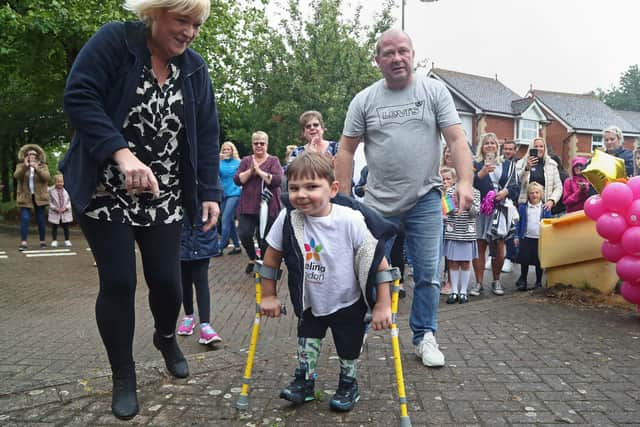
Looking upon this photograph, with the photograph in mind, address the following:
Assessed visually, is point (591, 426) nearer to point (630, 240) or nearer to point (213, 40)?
point (630, 240)

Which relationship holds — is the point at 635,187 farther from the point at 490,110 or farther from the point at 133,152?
the point at 490,110

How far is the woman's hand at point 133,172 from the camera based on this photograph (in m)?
2.29

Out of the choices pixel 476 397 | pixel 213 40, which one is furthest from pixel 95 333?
pixel 213 40

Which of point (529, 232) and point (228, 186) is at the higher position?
point (228, 186)

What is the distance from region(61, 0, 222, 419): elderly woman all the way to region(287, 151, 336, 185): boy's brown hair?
0.54 meters

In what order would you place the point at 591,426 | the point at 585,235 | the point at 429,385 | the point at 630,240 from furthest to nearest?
the point at 585,235
the point at 630,240
the point at 429,385
the point at 591,426

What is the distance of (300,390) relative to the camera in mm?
2834

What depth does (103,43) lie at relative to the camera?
2445 millimetres

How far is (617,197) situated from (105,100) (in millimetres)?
4374

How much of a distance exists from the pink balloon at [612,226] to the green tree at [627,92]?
102 metres

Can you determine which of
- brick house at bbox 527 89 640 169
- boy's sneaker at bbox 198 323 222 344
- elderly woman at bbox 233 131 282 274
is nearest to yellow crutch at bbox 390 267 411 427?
boy's sneaker at bbox 198 323 222 344

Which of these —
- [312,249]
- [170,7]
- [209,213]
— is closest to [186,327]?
[209,213]

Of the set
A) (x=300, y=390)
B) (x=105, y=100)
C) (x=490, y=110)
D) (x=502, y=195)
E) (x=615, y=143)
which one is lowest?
(x=300, y=390)

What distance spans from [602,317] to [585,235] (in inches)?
43.0
